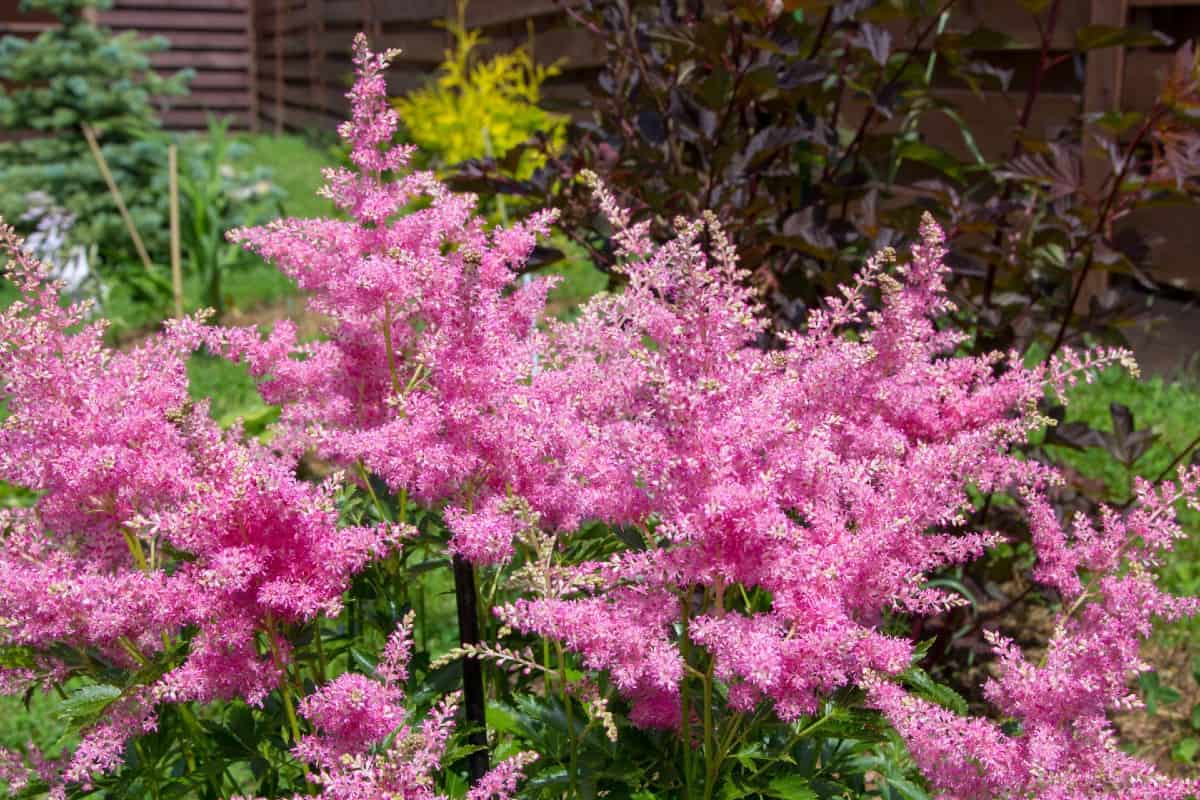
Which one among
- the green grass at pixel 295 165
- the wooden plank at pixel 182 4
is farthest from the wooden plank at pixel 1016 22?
the wooden plank at pixel 182 4

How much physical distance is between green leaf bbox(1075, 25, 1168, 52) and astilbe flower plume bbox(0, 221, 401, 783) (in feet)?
6.22

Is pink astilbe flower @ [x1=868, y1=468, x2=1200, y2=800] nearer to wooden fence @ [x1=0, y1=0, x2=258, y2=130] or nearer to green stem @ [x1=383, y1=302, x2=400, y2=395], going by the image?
green stem @ [x1=383, y1=302, x2=400, y2=395]

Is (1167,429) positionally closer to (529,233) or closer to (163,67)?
(529,233)

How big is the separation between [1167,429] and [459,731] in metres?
3.64

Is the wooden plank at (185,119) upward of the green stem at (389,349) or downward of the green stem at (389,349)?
downward

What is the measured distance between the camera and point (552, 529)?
1.66 meters

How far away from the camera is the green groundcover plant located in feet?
3.96

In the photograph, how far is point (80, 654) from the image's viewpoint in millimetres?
1546

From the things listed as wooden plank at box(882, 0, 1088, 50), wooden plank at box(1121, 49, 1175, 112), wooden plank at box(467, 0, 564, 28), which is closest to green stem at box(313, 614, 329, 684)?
wooden plank at box(882, 0, 1088, 50)

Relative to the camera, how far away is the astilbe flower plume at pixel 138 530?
47.4 inches

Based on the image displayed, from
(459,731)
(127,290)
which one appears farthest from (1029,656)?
(127,290)

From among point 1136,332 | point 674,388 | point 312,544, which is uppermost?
point 674,388

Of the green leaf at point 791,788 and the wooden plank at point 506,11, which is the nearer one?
the green leaf at point 791,788

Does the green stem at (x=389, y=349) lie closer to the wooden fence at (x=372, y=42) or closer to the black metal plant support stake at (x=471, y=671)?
the black metal plant support stake at (x=471, y=671)
